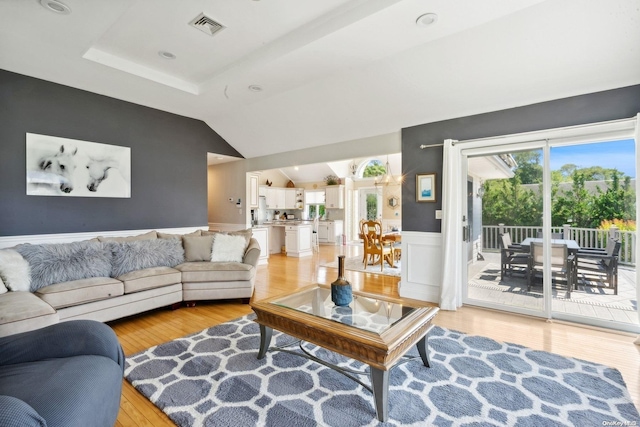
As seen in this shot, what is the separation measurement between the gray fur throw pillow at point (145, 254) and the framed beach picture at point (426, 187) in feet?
11.3

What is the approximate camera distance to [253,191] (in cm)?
706

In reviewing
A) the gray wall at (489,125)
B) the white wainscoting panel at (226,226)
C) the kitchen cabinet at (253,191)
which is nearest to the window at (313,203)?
the kitchen cabinet at (253,191)

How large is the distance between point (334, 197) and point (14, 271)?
816cm

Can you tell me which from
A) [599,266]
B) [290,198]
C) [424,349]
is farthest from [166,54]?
[290,198]

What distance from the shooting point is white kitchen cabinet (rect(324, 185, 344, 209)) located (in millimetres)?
10084

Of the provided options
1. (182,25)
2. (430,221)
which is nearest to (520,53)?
(430,221)

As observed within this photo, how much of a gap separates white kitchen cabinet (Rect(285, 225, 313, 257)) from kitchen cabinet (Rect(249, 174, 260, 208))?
1.29 meters

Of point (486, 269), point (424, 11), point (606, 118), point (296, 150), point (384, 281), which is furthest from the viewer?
point (296, 150)

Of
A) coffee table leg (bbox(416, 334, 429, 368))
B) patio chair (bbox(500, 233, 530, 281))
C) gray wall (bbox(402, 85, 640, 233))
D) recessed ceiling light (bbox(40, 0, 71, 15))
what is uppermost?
recessed ceiling light (bbox(40, 0, 71, 15))

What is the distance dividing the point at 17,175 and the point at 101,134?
44.8 inches

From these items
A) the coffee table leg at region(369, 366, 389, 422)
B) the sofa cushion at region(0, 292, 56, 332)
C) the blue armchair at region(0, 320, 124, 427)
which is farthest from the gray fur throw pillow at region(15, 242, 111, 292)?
the coffee table leg at region(369, 366, 389, 422)

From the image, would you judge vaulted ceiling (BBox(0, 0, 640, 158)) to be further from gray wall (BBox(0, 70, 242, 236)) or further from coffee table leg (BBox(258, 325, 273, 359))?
coffee table leg (BBox(258, 325, 273, 359))

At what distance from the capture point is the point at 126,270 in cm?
353

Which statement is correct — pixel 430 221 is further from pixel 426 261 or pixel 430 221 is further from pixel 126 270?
pixel 126 270
